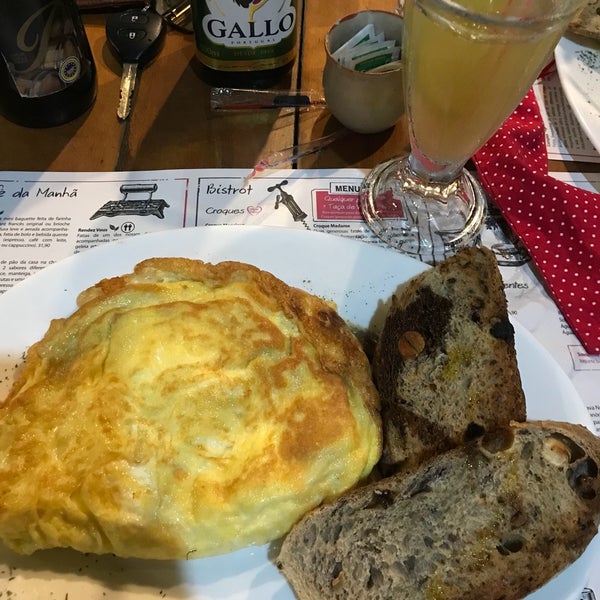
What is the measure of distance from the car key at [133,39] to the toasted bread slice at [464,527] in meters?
1.47

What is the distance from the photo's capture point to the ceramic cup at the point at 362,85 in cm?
160

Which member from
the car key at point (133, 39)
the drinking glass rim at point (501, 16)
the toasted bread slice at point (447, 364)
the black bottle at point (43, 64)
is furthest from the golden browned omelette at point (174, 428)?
the car key at point (133, 39)

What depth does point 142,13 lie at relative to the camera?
2020 millimetres

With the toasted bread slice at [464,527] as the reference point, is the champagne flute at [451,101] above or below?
above

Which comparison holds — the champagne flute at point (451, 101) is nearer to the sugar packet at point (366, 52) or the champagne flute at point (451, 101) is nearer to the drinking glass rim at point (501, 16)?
the drinking glass rim at point (501, 16)

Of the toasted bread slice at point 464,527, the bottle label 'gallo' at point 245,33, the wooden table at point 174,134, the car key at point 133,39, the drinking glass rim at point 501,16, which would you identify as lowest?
the toasted bread slice at point 464,527

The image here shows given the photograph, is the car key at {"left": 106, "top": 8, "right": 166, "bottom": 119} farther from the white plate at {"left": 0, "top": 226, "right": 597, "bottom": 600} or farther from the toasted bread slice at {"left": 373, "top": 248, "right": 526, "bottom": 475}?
the toasted bread slice at {"left": 373, "top": 248, "right": 526, "bottom": 475}

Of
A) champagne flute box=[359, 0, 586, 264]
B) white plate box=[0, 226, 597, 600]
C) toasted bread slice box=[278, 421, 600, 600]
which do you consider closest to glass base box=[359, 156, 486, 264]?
champagne flute box=[359, 0, 586, 264]

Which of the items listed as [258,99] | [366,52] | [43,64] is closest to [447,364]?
[366,52]

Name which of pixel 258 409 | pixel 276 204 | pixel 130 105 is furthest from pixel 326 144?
pixel 258 409

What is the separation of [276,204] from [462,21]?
70 cm

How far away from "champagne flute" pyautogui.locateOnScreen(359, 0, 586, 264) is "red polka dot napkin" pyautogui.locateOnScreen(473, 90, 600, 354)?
0.09 m

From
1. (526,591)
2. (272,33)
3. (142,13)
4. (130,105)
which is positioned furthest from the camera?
(142,13)

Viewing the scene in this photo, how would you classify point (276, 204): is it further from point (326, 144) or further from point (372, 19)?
point (372, 19)
